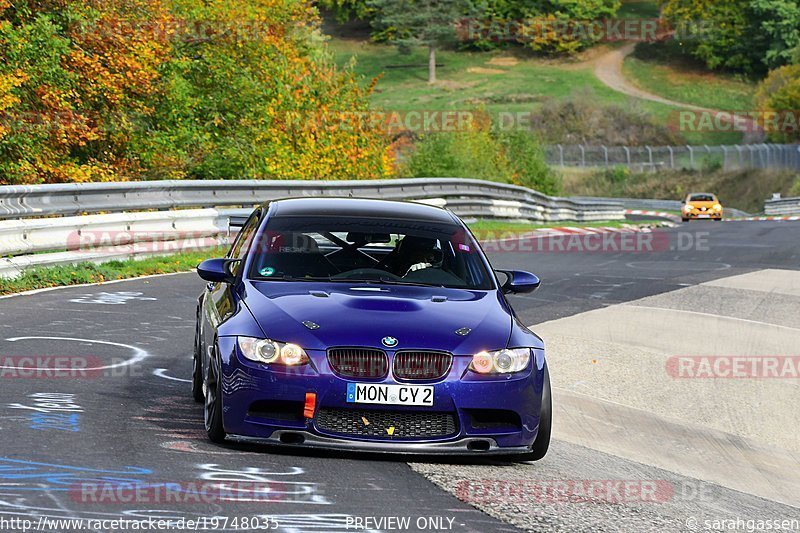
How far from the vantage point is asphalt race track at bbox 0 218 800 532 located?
5.95 metres

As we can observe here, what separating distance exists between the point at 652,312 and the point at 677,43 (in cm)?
→ 12776

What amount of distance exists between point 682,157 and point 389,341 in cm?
8312

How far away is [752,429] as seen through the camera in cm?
945

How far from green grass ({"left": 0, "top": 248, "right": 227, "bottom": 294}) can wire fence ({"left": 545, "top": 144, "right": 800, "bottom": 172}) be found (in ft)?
219

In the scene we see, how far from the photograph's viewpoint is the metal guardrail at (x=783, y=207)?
202ft

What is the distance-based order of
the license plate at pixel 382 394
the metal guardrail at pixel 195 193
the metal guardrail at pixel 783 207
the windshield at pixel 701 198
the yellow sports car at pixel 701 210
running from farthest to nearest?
the metal guardrail at pixel 783 207 → the windshield at pixel 701 198 → the yellow sports car at pixel 701 210 → the metal guardrail at pixel 195 193 → the license plate at pixel 382 394

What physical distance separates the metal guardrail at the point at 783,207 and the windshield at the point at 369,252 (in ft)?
180

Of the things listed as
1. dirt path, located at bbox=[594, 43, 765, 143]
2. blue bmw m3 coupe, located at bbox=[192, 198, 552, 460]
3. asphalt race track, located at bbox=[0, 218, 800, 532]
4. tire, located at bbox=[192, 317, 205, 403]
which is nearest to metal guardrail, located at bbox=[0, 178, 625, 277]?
asphalt race track, located at bbox=[0, 218, 800, 532]

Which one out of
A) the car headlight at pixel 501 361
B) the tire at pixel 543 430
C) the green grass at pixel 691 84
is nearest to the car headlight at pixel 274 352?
the car headlight at pixel 501 361

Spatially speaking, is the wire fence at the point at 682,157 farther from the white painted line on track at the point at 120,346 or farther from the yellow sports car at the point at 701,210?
the white painted line on track at the point at 120,346

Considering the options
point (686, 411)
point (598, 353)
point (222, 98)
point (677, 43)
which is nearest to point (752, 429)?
point (686, 411)

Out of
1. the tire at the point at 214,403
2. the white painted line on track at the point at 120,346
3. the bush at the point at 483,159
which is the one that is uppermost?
the tire at the point at 214,403

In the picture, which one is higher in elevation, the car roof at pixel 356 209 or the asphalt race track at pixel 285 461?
the car roof at pixel 356 209

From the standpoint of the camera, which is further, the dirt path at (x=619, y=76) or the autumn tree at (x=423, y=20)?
the autumn tree at (x=423, y=20)
